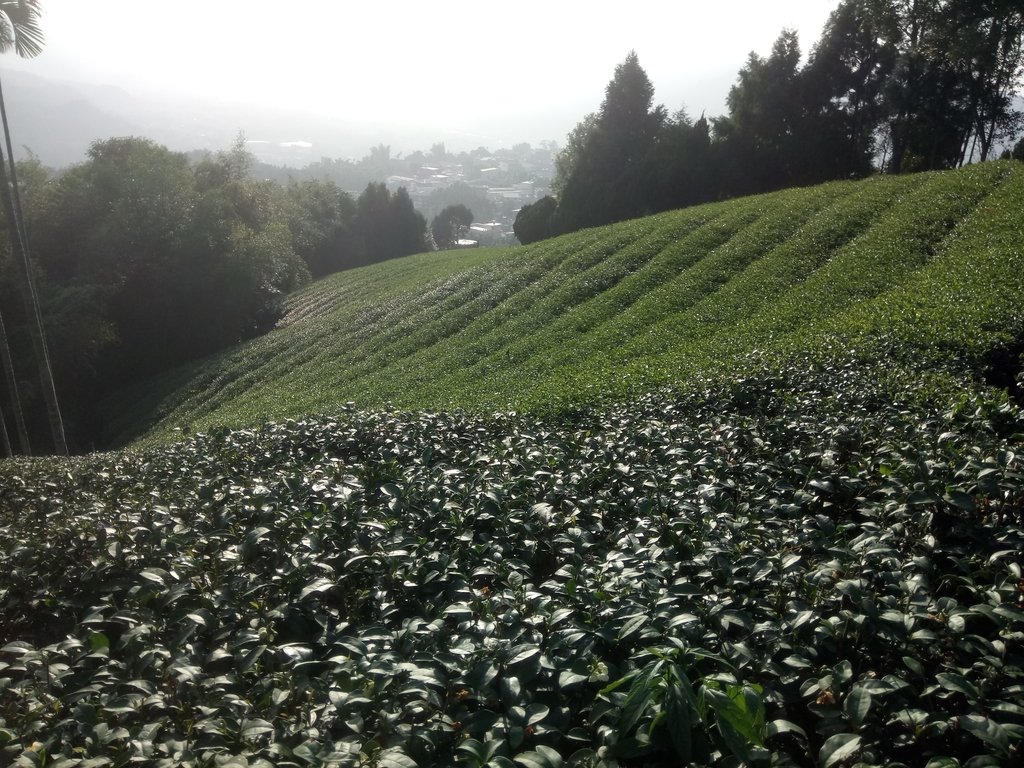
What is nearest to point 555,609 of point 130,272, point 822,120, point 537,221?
point 130,272

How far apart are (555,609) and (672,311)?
13.5 meters

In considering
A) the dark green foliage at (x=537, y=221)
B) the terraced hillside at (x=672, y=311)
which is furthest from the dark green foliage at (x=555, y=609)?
the dark green foliage at (x=537, y=221)

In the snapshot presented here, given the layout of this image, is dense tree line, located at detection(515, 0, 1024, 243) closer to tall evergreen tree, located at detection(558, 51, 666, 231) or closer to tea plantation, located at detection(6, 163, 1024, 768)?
tall evergreen tree, located at detection(558, 51, 666, 231)

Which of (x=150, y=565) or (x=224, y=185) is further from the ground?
(x=224, y=185)

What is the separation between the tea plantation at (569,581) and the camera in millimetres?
2688

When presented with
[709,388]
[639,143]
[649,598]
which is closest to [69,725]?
[649,598]

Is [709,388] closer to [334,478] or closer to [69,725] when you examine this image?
[334,478]

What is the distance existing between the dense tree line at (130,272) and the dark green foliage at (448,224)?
29.1 m

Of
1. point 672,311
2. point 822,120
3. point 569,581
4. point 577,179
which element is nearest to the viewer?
point 569,581

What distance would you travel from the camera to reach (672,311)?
16.2 meters

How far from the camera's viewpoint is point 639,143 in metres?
36.6

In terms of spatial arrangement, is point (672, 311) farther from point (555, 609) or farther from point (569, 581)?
point (555, 609)

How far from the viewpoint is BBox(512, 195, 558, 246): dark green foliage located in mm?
37750

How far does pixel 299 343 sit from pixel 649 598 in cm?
2470
